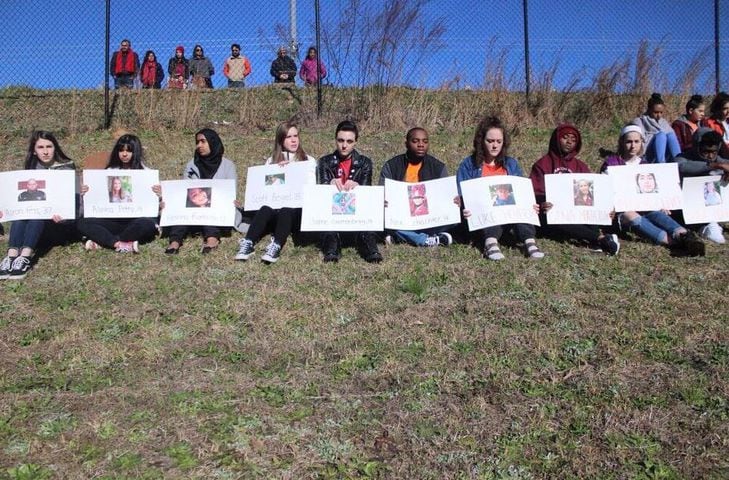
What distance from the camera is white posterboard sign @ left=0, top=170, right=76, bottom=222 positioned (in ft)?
19.1

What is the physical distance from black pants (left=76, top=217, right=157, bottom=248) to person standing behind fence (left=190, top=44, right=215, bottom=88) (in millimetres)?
6243

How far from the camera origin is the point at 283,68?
448 inches

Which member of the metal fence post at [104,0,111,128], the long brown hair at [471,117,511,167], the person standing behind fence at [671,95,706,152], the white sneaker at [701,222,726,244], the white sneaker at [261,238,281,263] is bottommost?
the white sneaker at [261,238,281,263]

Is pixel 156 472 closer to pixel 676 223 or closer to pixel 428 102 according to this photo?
pixel 676 223

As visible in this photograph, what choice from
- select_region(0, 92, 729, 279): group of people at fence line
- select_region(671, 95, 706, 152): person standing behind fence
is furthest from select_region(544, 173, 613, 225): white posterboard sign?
select_region(671, 95, 706, 152): person standing behind fence

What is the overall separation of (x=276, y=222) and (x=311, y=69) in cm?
546

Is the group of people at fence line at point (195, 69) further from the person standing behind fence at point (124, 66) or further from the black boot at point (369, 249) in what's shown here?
the black boot at point (369, 249)

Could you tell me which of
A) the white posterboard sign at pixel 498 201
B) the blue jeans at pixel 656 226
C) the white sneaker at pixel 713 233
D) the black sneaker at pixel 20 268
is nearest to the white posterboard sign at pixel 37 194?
the black sneaker at pixel 20 268

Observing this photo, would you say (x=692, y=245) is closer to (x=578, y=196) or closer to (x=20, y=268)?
(x=578, y=196)

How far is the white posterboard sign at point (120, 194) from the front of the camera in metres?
6.15

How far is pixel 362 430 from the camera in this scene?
2.93 metres

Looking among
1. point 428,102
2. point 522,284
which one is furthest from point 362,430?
point 428,102

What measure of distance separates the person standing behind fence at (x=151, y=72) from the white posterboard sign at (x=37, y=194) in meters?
5.86

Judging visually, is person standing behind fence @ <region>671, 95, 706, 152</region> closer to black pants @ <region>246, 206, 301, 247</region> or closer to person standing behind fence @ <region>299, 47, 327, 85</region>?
black pants @ <region>246, 206, 301, 247</region>
